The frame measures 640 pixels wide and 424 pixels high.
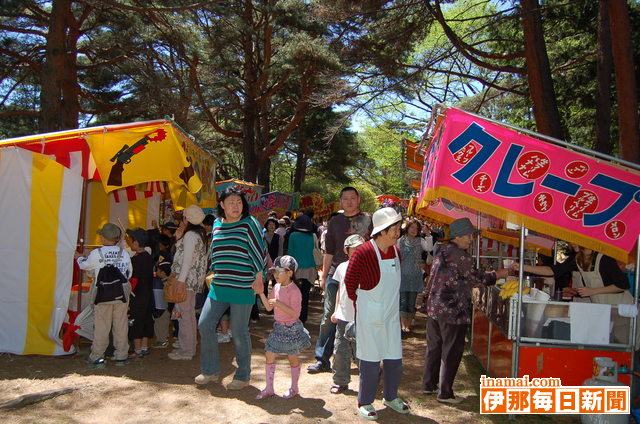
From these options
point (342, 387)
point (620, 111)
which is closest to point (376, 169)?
point (620, 111)

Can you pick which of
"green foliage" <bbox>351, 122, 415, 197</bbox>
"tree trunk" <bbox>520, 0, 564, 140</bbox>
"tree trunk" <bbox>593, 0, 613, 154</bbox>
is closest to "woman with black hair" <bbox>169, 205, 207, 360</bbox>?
"tree trunk" <bbox>520, 0, 564, 140</bbox>

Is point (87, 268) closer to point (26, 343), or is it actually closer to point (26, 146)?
point (26, 343)

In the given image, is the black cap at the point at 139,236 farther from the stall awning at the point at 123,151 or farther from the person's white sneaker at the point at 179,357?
the person's white sneaker at the point at 179,357

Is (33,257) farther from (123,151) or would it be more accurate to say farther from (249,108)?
(249,108)

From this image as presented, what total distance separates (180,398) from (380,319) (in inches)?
80.6

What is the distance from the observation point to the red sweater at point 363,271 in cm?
407

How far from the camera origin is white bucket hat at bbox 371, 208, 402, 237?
412 cm

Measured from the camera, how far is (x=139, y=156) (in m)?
5.90

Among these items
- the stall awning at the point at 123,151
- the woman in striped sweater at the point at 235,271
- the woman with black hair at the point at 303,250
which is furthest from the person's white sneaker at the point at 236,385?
the woman with black hair at the point at 303,250

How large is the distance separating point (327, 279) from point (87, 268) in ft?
8.41

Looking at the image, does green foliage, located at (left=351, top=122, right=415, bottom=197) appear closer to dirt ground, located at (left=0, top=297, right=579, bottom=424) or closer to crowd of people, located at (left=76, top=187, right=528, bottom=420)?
crowd of people, located at (left=76, top=187, right=528, bottom=420)

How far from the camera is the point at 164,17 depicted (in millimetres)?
12203

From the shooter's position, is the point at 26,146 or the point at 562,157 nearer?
the point at 562,157

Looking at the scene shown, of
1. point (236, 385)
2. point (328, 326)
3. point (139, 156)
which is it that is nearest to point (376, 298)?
point (328, 326)
